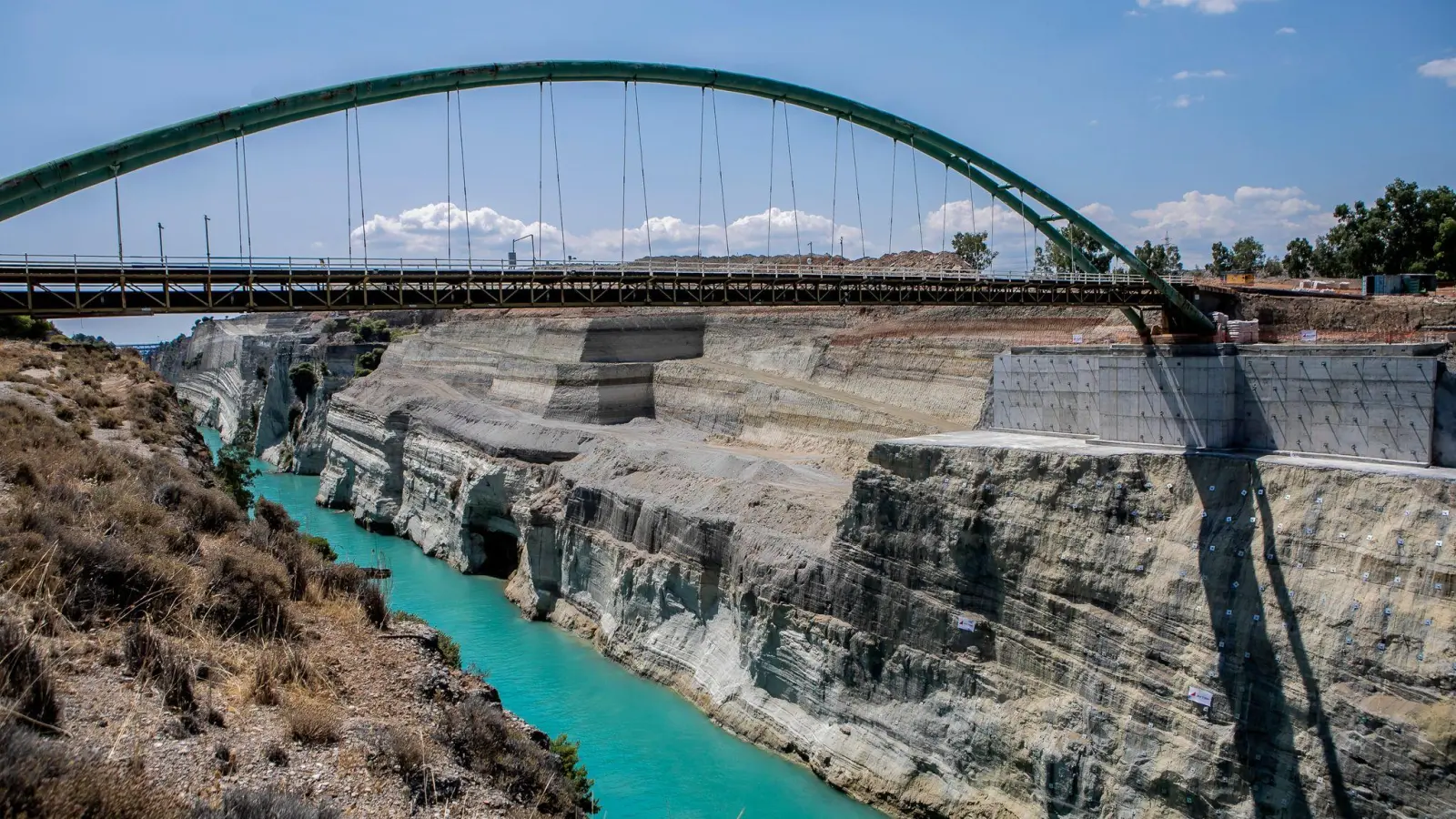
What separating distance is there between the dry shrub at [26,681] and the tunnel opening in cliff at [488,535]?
94.5 feet

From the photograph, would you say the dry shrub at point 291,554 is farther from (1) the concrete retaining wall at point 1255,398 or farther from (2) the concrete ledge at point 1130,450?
(1) the concrete retaining wall at point 1255,398

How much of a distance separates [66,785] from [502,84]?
60.8 feet

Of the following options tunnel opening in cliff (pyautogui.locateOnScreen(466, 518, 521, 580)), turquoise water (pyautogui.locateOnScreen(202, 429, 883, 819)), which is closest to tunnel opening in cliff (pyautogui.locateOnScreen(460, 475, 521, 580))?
tunnel opening in cliff (pyautogui.locateOnScreen(466, 518, 521, 580))

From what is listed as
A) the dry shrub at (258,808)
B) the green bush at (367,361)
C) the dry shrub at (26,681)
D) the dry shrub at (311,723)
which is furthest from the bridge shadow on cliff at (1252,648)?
the green bush at (367,361)

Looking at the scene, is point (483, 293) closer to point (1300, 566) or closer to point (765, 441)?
point (1300, 566)

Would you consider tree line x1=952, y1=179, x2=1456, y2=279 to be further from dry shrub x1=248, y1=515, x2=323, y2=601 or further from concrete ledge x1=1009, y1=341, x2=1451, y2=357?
dry shrub x1=248, y1=515, x2=323, y2=601

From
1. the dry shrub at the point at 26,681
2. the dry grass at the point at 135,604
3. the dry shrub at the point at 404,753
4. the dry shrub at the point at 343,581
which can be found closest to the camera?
the dry grass at the point at 135,604

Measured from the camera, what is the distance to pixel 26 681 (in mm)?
8156

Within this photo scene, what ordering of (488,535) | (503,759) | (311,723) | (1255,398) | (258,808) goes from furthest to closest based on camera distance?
(488,535)
(1255,398)
(503,759)
(311,723)
(258,808)

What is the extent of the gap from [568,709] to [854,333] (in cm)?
2127

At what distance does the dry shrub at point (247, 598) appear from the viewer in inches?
450

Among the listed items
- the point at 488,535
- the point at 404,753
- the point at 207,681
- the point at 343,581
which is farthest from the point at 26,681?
the point at 488,535

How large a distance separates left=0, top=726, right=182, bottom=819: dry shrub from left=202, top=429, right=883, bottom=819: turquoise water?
38.9 feet

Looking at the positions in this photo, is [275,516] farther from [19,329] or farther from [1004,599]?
[19,329]
